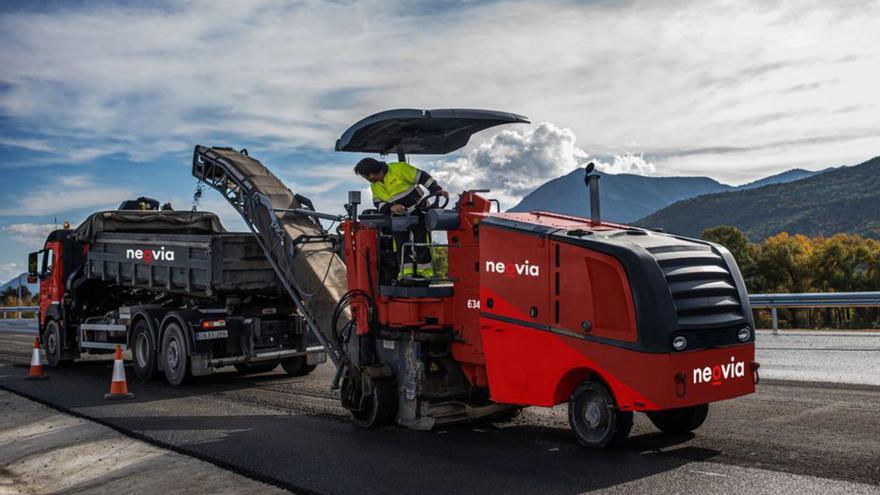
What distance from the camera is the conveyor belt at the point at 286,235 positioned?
34.1 ft

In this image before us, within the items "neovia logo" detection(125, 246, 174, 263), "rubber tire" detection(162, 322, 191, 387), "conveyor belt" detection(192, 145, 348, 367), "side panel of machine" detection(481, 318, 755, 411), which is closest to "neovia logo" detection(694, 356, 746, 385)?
"side panel of machine" detection(481, 318, 755, 411)

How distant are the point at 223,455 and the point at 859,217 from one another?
10351 cm

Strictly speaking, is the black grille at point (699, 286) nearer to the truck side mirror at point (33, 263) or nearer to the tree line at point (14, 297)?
the truck side mirror at point (33, 263)

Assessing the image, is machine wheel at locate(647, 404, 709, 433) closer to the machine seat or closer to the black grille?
the black grille

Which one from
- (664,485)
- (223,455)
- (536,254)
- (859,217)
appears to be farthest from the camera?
(859,217)

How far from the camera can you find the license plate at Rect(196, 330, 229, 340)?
40.1 ft

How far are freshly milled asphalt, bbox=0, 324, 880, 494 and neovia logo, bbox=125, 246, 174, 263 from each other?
3113 millimetres

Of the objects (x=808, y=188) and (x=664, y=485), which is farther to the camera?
(x=808, y=188)

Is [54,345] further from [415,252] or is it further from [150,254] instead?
[415,252]

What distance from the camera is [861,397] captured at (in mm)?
8664

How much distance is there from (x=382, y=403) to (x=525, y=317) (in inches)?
78.7

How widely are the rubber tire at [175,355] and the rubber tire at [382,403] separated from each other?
4.89 meters

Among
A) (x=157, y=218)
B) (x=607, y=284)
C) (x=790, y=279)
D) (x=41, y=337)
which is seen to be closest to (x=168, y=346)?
(x=157, y=218)

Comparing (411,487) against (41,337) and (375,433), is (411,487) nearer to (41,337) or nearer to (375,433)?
(375,433)
